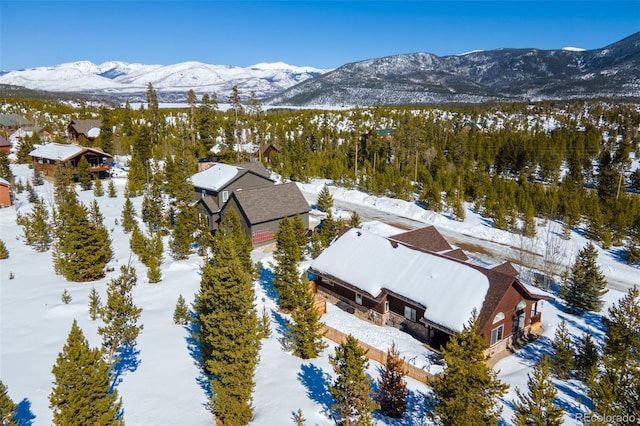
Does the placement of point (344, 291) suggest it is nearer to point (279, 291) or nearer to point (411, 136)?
point (279, 291)

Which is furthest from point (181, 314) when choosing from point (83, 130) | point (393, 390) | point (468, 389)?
point (83, 130)

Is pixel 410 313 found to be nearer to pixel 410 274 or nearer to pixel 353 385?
pixel 410 274

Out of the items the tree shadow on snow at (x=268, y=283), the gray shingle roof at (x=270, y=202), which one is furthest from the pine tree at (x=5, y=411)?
the gray shingle roof at (x=270, y=202)

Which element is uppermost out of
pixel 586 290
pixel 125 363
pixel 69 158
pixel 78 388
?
pixel 69 158

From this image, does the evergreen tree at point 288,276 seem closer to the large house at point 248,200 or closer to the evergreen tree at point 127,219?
the large house at point 248,200

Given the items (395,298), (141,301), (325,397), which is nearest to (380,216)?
(395,298)

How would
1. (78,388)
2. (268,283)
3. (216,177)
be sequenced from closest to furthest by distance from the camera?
(78,388) < (268,283) < (216,177)

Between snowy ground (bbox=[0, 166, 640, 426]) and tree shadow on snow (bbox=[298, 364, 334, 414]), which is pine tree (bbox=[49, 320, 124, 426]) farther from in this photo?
tree shadow on snow (bbox=[298, 364, 334, 414])
